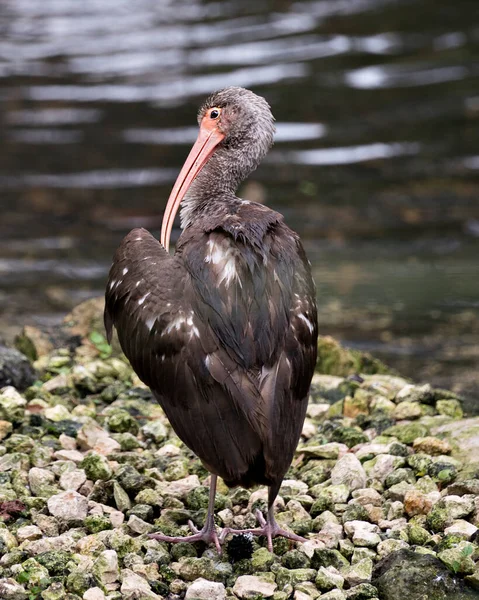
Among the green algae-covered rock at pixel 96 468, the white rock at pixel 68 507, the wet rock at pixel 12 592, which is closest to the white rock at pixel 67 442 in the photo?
the green algae-covered rock at pixel 96 468

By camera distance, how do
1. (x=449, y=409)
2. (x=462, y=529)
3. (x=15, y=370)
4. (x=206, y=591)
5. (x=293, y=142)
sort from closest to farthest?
(x=206, y=591) → (x=462, y=529) → (x=449, y=409) → (x=15, y=370) → (x=293, y=142)

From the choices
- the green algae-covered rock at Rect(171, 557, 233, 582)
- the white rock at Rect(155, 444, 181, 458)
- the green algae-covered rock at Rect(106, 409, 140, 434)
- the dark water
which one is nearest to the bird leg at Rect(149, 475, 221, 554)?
the green algae-covered rock at Rect(171, 557, 233, 582)

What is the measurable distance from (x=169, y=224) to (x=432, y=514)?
6.63 feet

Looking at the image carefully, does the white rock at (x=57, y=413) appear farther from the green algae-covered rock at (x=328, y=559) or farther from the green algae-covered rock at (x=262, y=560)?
the green algae-covered rock at (x=328, y=559)

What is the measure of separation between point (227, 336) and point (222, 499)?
102 cm

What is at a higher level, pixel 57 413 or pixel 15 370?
pixel 15 370

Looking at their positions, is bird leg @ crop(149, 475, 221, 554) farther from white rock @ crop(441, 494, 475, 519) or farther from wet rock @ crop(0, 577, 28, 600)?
white rock @ crop(441, 494, 475, 519)

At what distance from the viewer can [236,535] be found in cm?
438

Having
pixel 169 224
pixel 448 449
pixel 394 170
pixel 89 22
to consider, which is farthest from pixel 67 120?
pixel 448 449

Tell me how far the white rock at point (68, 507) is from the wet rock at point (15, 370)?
4.79ft

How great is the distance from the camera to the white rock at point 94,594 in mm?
3676

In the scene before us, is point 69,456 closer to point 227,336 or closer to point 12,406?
point 12,406

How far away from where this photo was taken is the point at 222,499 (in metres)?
4.70

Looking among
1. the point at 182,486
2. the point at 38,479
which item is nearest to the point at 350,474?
the point at 182,486
